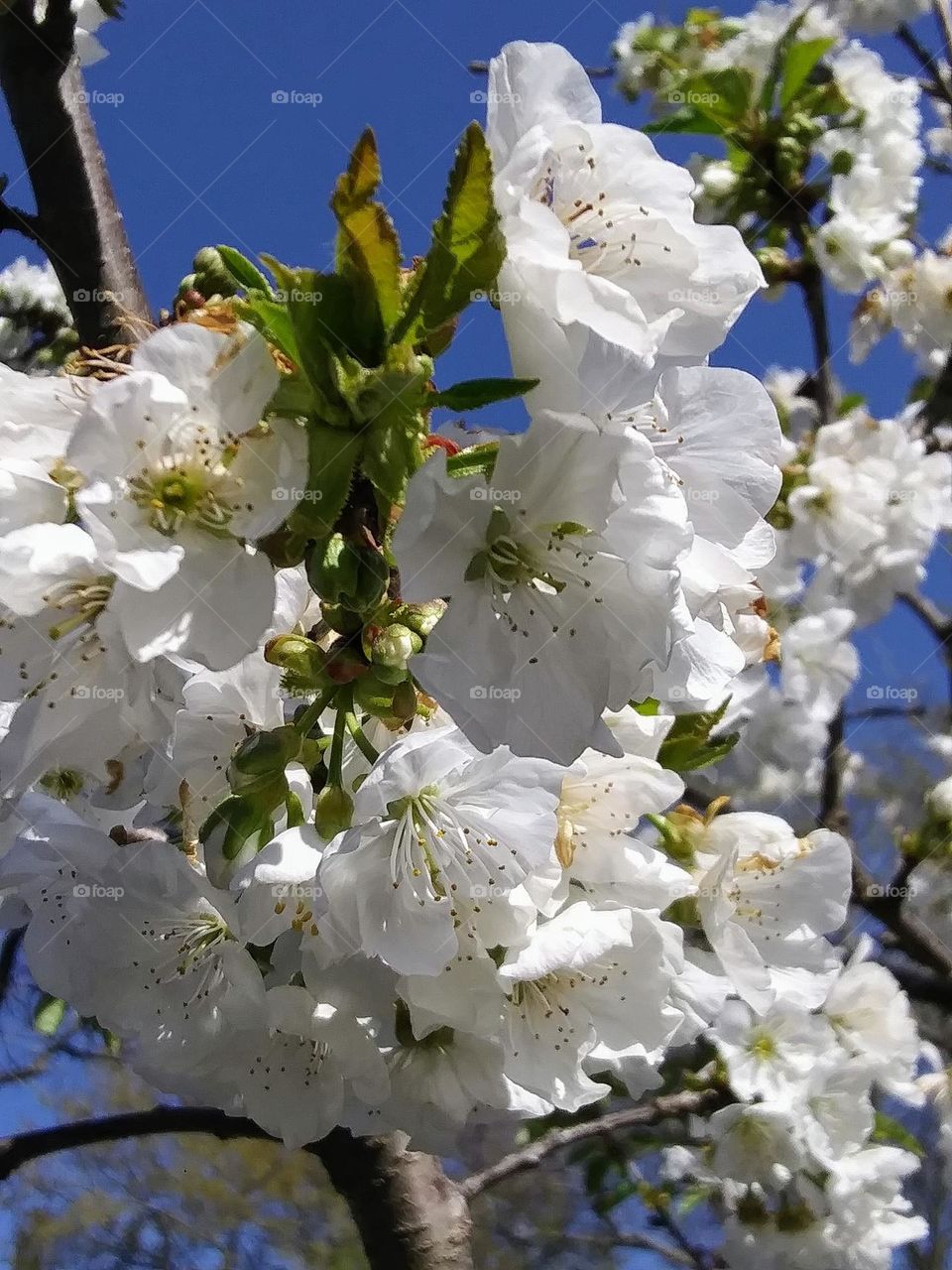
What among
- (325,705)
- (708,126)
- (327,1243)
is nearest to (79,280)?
(325,705)

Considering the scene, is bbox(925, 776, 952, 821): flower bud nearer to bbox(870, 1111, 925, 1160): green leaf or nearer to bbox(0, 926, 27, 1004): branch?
bbox(870, 1111, 925, 1160): green leaf

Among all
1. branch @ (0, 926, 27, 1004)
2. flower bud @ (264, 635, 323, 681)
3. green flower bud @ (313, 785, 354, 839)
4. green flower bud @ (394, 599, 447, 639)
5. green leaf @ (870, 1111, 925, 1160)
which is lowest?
branch @ (0, 926, 27, 1004)

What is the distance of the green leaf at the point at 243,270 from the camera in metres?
0.85

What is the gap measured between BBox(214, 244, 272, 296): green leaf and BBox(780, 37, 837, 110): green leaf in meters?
2.56

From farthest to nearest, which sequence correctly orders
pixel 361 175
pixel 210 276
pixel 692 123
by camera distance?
pixel 692 123 → pixel 210 276 → pixel 361 175

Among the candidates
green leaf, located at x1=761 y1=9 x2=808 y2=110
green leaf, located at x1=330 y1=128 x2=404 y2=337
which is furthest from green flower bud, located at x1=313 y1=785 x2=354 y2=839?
green leaf, located at x1=761 y1=9 x2=808 y2=110

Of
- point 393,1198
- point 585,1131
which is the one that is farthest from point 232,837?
point 585,1131

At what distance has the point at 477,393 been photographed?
807mm

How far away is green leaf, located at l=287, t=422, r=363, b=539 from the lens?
783 mm

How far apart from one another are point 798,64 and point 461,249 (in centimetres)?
261

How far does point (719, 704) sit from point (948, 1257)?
7.25 metres

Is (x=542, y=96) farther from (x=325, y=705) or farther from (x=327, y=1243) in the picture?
(x=327, y=1243)

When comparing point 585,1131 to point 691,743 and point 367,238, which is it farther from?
point 367,238

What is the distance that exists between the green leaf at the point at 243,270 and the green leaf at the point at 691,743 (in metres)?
0.65
